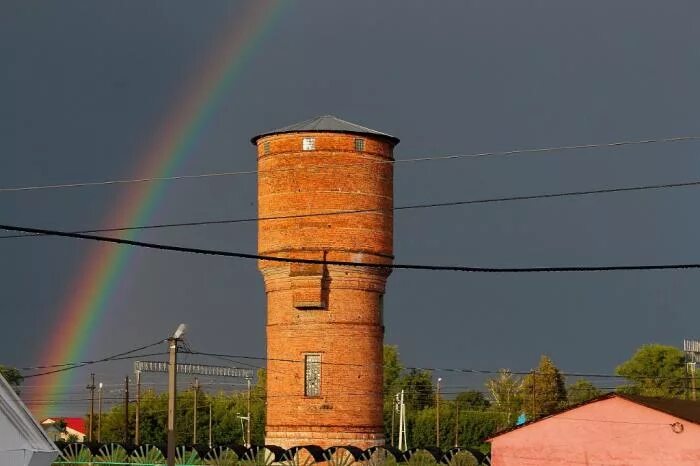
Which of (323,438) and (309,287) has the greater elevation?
(309,287)

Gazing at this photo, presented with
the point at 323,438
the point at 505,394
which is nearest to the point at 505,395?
the point at 505,394

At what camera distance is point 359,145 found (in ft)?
151

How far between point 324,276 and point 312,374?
3.61 metres

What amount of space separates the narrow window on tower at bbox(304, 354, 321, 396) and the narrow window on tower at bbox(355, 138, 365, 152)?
7645 mm

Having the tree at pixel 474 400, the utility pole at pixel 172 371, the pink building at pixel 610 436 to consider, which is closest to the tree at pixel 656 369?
the tree at pixel 474 400

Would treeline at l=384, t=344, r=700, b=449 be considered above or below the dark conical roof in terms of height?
below

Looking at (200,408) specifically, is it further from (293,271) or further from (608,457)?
(608,457)

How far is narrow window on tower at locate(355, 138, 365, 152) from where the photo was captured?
45.9 m

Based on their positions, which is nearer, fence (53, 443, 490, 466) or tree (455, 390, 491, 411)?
fence (53, 443, 490, 466)

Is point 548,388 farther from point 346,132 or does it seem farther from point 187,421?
point 346,132

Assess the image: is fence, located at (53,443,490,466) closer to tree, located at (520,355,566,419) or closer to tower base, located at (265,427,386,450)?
tower base, located at (265,427,386,450)

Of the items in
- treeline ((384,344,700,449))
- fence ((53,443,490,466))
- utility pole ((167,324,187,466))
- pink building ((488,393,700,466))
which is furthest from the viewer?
treeline ((384,344,700,449))

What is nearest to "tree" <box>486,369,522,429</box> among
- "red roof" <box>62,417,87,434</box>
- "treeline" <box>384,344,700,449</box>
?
"treeline" <box>384,344,700,449</box>

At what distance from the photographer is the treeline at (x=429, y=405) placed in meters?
89.3
